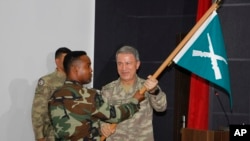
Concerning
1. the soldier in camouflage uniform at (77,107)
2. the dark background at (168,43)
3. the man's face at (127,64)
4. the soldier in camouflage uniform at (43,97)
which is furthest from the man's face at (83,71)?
the dark background at (168,43)

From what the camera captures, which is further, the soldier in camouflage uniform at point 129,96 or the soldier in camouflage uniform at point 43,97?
the soldier in camouflage uniform at point 43,97

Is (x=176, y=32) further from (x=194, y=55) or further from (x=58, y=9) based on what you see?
(x=194, y=55)

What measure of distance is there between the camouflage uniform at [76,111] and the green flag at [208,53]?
27.9 inches

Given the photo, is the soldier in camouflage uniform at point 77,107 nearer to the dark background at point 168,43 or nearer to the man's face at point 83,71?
the man's face at point 83,71

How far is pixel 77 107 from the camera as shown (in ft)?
10.1

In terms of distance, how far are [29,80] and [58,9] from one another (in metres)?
0.86

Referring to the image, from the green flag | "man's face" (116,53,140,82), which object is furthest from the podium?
"man's face" (116,53,140,82)

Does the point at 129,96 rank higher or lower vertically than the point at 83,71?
lower

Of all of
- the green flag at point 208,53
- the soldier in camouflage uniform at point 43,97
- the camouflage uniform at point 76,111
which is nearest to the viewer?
the camouflage uniform at point 76,111

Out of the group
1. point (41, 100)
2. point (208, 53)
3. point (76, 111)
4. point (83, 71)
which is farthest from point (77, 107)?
point (41, 100)

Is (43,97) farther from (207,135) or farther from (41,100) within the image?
(207,135)

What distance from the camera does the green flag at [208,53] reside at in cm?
351

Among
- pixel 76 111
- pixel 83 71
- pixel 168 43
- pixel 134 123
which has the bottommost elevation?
pixel 134 123

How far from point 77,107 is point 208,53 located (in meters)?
1.12
